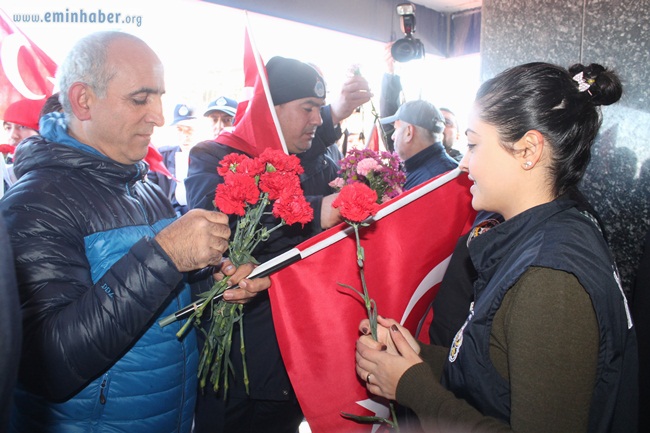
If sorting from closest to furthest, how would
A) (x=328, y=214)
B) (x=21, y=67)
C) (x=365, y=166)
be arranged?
(x=328, y=214) < (x=365, y=166) < (x=21, y=67)

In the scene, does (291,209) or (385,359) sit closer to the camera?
(385,359)

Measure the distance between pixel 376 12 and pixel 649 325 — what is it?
667 cm

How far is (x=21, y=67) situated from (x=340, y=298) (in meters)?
2.34

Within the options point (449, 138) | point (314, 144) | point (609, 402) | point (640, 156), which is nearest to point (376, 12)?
point (449, 138)

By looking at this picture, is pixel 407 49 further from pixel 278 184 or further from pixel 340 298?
pixel 278 184

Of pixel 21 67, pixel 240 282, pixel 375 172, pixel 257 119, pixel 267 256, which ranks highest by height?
pixel 21 67

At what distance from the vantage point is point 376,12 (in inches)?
296

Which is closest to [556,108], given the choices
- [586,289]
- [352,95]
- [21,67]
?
[586,289]

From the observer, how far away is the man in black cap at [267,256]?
88.8 inches

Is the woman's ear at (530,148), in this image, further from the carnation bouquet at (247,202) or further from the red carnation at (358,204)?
the carnation bouquet at (247,202)

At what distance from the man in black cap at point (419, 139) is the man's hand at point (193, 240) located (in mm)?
2759

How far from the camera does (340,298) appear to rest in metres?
1.88

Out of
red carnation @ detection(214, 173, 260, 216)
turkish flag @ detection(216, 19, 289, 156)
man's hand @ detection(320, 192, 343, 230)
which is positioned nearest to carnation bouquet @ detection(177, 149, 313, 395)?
red carnation @ detection(214, 173, 260, 216)

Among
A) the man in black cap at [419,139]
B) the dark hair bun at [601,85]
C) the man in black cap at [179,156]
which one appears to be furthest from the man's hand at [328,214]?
the man in black cap at [179,156]
